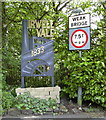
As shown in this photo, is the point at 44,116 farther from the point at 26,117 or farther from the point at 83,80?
the point at 83,80

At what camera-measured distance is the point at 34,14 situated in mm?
5559

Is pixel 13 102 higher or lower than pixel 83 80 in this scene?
lower

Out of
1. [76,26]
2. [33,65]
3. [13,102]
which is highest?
[76,26]

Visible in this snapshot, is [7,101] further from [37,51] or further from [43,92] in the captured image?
[37,51]

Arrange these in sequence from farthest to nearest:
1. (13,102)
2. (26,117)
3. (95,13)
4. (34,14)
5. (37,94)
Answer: (34,14) → (95,13) → (37,94) → (13,102) → (26,117)

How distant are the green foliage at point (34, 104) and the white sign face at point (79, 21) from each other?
1.99m

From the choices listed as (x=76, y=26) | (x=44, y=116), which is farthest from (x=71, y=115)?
(x=76, y=26)

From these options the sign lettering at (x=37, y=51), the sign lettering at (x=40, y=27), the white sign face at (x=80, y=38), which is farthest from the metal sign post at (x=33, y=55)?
the white sign face at (x=80, y=38)

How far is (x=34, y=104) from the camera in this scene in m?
3.62

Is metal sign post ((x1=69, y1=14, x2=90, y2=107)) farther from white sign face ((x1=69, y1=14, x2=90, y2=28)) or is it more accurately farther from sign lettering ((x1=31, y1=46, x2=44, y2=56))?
sign lettering ((x1=31, y1=46, x2=44, y2=56))

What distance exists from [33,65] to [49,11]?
2848 millimetres

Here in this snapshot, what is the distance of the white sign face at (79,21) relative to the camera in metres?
3.67

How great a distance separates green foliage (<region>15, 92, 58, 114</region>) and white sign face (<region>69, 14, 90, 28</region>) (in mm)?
1985

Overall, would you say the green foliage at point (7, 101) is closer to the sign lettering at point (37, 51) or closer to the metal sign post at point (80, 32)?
the sign lettering at point (37, 51)
